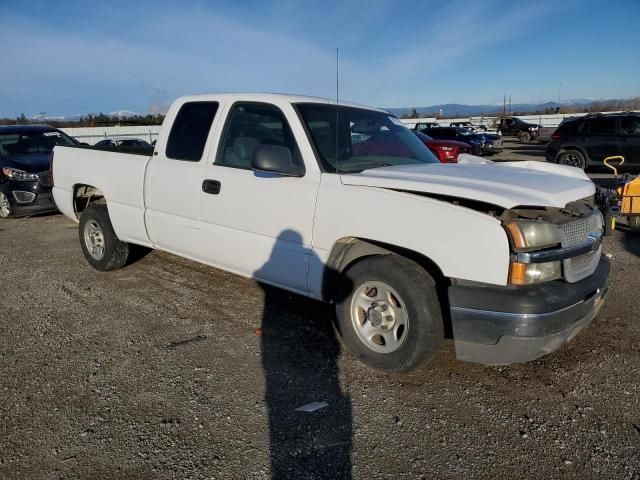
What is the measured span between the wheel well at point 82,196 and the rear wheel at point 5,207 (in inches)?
161

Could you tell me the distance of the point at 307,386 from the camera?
3305mm

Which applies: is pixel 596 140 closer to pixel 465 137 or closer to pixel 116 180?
pixel 465 137

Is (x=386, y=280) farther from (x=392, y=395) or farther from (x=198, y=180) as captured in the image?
(x=198, y=180)

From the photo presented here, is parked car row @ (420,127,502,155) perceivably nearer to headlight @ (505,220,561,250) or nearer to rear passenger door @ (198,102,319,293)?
rear passenger door @ (198,102,319,293)

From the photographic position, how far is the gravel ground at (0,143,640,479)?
8.45 feet

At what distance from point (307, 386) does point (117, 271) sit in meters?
3.47

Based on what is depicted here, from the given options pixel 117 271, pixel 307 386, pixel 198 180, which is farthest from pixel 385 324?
pixel 117 271

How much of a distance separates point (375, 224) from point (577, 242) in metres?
1.26

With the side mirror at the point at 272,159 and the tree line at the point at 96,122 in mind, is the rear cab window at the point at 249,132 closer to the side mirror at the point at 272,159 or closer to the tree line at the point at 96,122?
the side mirror at the point at 272,159

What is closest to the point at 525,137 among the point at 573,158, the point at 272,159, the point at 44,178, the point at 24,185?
the point at 573,158

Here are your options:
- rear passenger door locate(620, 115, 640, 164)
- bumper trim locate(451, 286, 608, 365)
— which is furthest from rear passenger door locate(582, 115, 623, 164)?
bumper trim locate(451, 286, 608, 365)

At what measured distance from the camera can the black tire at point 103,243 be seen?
5.50 metres

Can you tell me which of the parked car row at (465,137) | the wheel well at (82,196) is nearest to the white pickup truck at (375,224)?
the wheel well at (82,196)

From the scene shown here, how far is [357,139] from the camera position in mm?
4215
